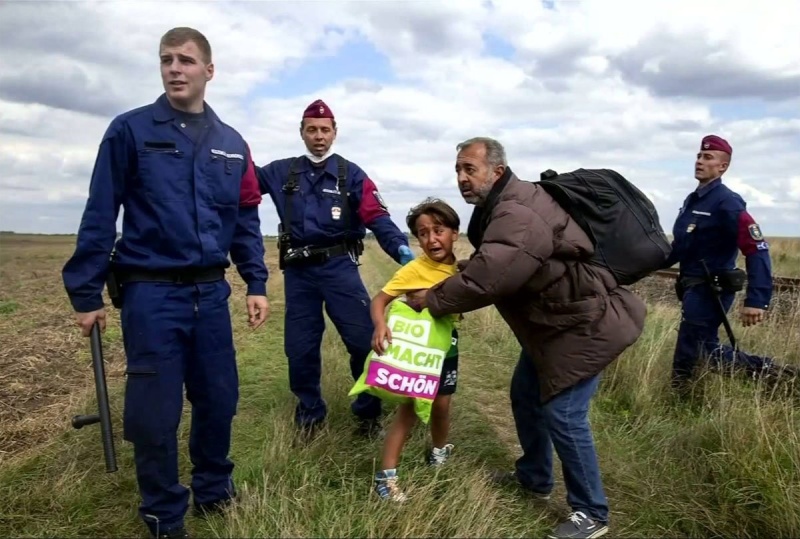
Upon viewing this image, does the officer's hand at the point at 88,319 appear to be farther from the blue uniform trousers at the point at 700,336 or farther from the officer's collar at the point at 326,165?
the blue uniform trousers at the point at 700,336

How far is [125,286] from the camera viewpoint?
306 cm

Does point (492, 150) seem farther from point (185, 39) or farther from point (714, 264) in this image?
point (714, 264)

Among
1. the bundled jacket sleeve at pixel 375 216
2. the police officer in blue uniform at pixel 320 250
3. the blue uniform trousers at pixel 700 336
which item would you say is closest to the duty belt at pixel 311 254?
the police officer in blue uniform at pixel 320 250

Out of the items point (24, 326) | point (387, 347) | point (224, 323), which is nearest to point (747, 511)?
point (387, 347)

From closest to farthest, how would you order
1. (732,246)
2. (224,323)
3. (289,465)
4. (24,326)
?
(224,323) < (289,465) < (732,246) < (24,326)

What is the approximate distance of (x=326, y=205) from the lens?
14.7ft

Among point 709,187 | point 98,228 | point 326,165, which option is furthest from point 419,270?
point 709,187

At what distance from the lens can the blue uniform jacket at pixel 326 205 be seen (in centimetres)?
445

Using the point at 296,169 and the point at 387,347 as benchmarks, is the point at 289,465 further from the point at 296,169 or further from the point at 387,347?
the point at 296,169

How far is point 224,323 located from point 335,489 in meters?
1.01

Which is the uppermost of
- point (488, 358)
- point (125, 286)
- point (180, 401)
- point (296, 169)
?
point (296, 169)

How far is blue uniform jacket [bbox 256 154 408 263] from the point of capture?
4449 millimetres

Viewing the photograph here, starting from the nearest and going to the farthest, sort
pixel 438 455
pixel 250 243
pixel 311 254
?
pixel 250 243
pixel 438 455
pixel 311 254

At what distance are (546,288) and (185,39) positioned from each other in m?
2.09
